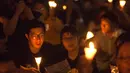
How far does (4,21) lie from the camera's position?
5.08m

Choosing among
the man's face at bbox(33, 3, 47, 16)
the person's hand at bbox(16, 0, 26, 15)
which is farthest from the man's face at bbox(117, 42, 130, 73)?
the man's face at bbox(33, 3, 47, 16)

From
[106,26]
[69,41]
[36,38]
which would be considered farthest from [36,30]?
[106,26]

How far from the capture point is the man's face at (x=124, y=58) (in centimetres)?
183

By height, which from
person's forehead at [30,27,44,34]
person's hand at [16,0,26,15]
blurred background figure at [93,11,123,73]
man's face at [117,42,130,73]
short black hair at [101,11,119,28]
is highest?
man's face at [117,42,130,73]

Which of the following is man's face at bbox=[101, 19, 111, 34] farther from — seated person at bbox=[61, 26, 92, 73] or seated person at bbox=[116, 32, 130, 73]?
seated person at bbox=[116, 32, 130, 73]

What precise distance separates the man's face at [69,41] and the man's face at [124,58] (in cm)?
251

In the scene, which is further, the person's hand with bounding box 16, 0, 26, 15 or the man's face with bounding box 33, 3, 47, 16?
the man's face with bounding box 33, 3, 47, 16

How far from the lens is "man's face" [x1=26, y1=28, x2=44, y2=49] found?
4.29 metres

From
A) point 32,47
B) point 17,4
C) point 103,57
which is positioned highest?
point 17,4

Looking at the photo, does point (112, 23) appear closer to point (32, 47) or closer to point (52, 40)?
point (52, 40)

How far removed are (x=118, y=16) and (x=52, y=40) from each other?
3.69 ft

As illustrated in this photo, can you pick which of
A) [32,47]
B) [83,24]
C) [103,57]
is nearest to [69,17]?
[83,24]

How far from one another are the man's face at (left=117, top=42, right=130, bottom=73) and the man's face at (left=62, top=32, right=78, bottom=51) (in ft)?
8.23

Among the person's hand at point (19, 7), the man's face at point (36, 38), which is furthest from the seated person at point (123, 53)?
the person's hand at point (19, 7)
